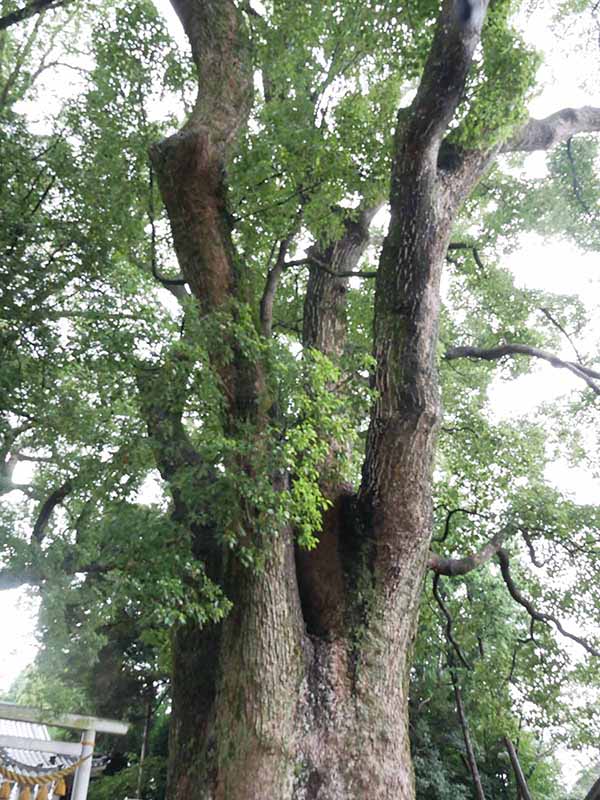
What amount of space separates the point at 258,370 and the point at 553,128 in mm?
3992

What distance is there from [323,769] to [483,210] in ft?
19.6

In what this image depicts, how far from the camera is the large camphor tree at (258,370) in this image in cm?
317

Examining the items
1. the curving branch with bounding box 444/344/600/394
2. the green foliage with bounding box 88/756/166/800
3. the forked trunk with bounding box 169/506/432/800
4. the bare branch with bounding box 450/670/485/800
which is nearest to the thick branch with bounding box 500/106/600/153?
the curving branch with bounding box 444/344/600/394

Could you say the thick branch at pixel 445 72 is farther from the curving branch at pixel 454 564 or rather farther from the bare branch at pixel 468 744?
the bare branch at pixel 468 744

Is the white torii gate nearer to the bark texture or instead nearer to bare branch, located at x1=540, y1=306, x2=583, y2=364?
the bark texture

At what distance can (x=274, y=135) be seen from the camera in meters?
4.10

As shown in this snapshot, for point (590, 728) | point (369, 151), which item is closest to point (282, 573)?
point (369, 151)

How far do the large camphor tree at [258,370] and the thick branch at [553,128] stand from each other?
70 millimetres

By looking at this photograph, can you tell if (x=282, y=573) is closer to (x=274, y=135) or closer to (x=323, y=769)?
(x=323, y=769)

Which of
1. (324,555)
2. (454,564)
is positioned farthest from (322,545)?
(454,564)

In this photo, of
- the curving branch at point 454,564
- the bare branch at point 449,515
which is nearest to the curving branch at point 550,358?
the bare branch at point 449,515

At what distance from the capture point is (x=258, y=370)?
364 centimetres

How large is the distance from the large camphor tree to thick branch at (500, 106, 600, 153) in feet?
0.23

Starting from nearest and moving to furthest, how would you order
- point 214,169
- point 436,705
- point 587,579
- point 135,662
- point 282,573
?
1. point 282,573
2. point 214,169
3. point 587,579
4. point 436,705
5. point 135,662
